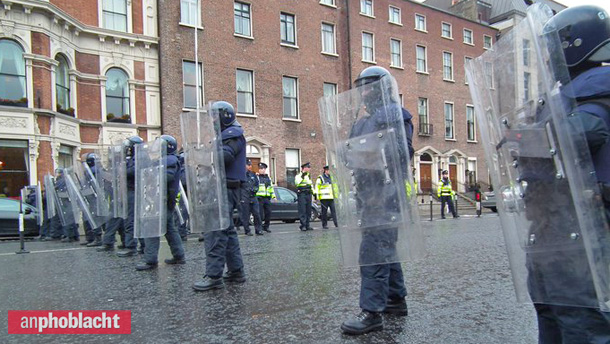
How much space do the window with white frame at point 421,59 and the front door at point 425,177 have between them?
6.35 meters

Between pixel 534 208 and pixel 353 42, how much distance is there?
83.6 feet

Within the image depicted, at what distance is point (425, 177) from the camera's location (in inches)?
1169

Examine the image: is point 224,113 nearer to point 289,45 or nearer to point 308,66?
point 289,45

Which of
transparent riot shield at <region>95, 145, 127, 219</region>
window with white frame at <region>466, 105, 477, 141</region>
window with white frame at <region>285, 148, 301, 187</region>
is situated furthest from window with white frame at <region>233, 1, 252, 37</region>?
window with white frame at <region>466, 105, 477, 141</region>

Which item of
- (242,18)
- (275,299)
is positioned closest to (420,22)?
(242,18)

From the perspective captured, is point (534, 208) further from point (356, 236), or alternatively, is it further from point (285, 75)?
point (285, 75)

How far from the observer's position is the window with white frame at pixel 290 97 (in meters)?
23.7

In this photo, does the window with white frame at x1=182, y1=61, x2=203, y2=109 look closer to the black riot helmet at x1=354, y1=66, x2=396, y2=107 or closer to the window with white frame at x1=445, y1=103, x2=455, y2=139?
the black riot helmet at x1=354, y1=66, x2=396, y2=107

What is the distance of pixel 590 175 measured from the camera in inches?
69.1

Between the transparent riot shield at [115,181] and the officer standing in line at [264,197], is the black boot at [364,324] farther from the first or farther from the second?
the officer standing in line at [264,197]

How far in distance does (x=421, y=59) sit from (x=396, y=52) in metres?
2.41

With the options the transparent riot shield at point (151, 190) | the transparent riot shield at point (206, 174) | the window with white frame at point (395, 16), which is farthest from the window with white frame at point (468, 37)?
the transparent riot shield at point (206, 174)

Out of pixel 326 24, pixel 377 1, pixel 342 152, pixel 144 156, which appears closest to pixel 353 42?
pixel 326 24

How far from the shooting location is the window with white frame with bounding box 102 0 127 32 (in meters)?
19.0
